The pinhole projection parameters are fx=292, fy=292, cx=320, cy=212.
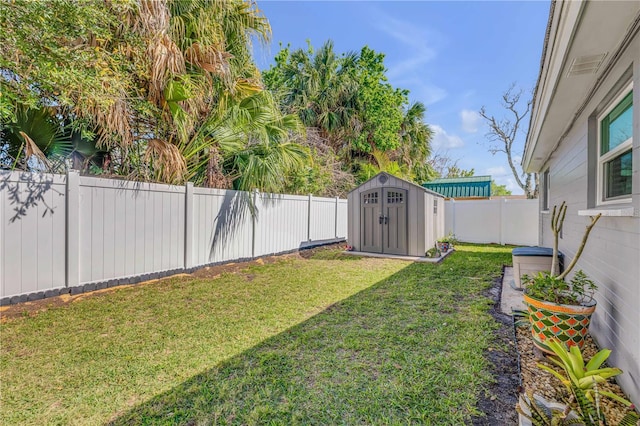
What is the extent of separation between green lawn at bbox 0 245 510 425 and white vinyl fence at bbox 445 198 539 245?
7227 millimetres

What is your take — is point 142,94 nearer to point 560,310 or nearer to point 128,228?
point 128,228

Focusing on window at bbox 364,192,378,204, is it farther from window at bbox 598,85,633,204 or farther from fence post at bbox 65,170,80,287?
fence post at bbox 65,170,80,287

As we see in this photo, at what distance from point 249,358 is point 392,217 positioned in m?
5.95

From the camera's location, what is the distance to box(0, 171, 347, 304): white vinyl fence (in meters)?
3.53

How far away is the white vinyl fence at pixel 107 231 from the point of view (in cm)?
353

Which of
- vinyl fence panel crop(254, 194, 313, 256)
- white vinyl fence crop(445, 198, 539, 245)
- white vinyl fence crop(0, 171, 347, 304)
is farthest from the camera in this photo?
white vinyl fence crop(445, 198, 539, 245)

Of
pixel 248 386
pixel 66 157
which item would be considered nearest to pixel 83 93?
pixel 66 157

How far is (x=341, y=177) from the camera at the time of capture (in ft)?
38.6

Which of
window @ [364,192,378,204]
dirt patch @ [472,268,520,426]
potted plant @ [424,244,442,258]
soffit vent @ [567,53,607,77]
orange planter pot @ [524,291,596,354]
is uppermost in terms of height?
soffit vent @ [567,53,607,77]

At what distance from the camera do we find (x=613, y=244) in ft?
7.68

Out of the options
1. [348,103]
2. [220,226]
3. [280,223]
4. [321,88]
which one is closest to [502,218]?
[348,103]

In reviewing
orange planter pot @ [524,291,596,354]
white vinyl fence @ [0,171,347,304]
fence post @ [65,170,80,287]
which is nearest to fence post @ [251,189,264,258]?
white vinyl fence @ [0,171,347,304]

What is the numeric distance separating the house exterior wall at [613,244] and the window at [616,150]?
115mm

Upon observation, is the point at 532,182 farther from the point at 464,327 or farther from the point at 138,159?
the point at 138,159
